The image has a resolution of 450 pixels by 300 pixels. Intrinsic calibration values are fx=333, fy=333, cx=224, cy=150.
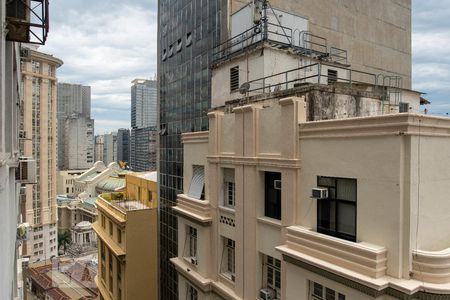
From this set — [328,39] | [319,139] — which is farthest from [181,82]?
[319,139]

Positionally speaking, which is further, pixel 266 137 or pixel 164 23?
pixel 164 23

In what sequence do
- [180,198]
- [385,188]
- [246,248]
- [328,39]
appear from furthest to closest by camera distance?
[328,39] < [180,198] < [246,248] < [385,188]

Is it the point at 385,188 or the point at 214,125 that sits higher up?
the point at 214,125

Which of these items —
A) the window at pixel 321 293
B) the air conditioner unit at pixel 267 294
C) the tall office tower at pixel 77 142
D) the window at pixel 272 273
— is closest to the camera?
the window at pixel 321 293

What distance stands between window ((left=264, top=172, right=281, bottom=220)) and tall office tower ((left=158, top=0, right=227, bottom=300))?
43.9 ft

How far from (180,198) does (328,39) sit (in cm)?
1596

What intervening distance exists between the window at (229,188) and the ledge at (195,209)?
3.51 feet

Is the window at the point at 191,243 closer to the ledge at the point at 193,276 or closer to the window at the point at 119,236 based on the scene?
the ledge at the point at 193,276

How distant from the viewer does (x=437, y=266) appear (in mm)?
7352

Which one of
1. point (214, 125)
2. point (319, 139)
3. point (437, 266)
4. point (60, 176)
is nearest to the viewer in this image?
point (437, 266)

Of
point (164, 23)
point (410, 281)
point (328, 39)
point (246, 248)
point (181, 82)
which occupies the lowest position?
point (246, 248)

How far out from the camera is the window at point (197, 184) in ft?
52.7

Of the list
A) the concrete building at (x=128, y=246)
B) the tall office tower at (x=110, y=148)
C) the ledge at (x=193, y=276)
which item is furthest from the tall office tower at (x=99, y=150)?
the ledge at (x=193, y=276)

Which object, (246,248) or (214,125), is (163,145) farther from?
(246,248)
